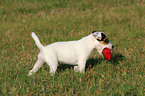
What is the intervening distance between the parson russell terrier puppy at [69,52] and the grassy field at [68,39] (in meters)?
0.24

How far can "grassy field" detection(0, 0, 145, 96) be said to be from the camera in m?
3.88

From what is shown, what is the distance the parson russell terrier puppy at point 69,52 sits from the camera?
4.03 meters

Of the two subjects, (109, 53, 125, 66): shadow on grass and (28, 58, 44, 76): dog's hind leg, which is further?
(109, 53, 125, 66): shadow on grass

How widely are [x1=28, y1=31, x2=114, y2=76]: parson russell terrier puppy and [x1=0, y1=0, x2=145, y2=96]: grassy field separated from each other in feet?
0.79

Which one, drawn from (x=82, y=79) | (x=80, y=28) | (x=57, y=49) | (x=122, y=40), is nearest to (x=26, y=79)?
(x=57, y=49)

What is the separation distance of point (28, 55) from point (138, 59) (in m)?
2.94

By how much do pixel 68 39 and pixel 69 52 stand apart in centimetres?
282

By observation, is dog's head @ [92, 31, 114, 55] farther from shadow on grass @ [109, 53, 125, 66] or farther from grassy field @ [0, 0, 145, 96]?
shadow on grass @ [109, 53, 125, 66]

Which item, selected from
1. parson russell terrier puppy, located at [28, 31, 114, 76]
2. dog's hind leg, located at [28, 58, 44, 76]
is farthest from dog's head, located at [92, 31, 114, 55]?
dog's hind leg, located at [28, 58, 44, 76]

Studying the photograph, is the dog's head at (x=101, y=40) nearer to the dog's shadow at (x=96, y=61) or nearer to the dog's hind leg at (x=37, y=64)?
the dog's shadow at (x=96, y=61)

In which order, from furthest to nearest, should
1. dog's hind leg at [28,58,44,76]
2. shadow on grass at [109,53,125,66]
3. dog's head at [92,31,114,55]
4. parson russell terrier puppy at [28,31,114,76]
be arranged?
shadow on grass at [109,53,125,66] → dog's head at [92,31,114,55] → dog's hind leg at [28,58,44,76] → parson russell terrier puppy at [28,31,114,76]

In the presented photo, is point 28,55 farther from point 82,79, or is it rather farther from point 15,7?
point 15,7

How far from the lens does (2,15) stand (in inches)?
390

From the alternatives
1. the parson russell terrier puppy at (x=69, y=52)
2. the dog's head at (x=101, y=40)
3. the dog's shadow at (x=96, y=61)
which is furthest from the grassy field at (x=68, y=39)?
the dog's head at (x=101, y=40)
